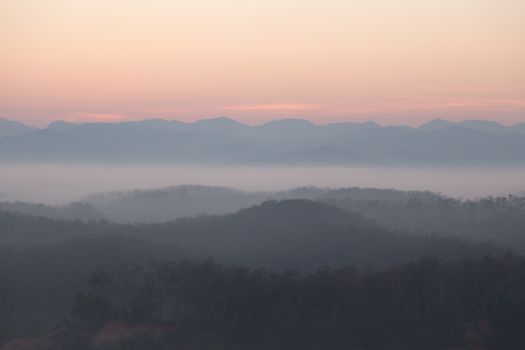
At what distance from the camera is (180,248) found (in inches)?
2328

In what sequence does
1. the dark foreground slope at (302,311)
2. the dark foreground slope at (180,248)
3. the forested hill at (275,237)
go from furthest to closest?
the forested hill at (275,237), the dark foreground slope at (180,248), the dark foreground slope at (302,311)

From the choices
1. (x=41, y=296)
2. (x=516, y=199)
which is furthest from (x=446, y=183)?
(x=41, y=296)

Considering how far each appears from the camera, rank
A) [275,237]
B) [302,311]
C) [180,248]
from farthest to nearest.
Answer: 1. [275,237]
2. [180,248]
3. [302,311]

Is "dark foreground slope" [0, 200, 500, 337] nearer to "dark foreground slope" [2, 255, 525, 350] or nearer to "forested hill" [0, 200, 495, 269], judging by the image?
"forested hill" [0, 200, 495, 269]

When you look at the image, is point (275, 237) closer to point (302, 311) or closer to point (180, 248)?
point (180, 248)

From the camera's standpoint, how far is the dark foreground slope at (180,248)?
4762cm

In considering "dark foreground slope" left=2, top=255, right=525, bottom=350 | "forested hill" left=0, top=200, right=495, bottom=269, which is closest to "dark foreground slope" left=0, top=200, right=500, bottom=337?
"forested hill" left=0, top=200, right=495, bottom=269

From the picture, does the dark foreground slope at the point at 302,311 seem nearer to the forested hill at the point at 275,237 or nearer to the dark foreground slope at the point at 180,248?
the dark foreground slope at the point at 180,248

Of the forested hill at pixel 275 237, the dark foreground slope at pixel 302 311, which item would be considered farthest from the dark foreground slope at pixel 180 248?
the dark foreground slope at pixel 302 311

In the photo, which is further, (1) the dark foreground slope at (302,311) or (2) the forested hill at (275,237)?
(2) the forested hill at (275,237)

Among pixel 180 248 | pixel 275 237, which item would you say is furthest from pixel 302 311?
pixel 275 237

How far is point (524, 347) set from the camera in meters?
30.6

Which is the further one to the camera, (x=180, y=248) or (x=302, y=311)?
(x=180, y=248)

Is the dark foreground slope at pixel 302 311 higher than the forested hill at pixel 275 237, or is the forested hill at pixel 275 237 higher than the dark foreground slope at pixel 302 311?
the forested hill at pixel 275 237
